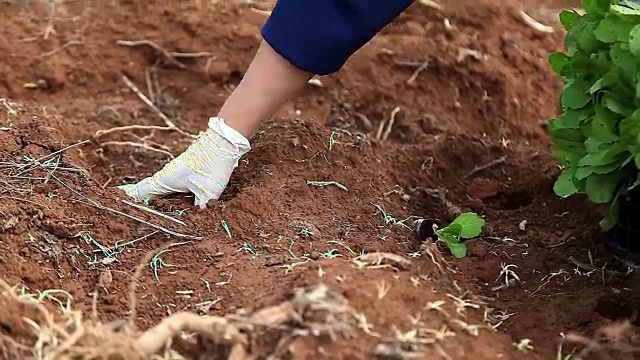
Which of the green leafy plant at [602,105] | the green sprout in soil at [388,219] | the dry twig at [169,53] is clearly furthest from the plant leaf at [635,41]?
the dry twig at [169,53]

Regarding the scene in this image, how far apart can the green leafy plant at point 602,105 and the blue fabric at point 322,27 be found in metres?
0.37

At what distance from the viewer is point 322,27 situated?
1.72 meters

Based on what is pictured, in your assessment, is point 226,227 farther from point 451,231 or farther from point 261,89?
point 451,231

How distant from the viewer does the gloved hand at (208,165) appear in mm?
1825

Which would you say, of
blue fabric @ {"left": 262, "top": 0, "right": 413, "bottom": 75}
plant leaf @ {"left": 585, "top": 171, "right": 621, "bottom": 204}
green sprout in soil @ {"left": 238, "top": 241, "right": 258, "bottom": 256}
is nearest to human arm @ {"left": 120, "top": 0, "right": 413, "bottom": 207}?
blue fabric @ {"left": 262, "top": 0, "right": 413, "bottom": 75}

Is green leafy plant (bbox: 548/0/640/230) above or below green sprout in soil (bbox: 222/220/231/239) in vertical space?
above

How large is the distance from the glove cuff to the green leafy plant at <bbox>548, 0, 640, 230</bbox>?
2.13 ft

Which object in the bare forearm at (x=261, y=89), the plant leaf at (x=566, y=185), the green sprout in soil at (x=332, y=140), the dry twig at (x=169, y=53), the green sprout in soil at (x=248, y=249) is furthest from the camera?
the dry twig at (x=169, y=53)

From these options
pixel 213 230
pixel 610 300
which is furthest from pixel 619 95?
pixel 213 230

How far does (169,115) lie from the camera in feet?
8.08

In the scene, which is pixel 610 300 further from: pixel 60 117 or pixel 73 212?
pixel 60 117

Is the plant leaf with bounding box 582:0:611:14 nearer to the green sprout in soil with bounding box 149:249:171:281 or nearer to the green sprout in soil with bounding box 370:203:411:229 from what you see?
the green sprout in soil with bounding box 370:203:411:229

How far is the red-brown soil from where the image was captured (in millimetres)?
1423

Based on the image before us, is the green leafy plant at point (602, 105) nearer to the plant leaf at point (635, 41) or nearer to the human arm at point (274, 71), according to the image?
the plant leaf at point (635, 41)
